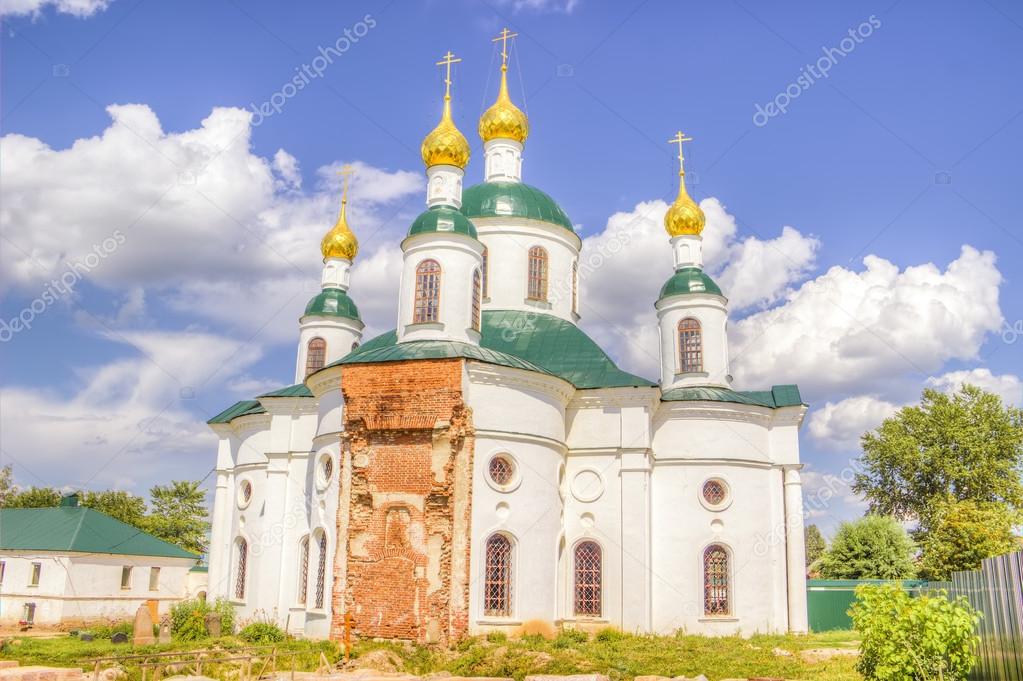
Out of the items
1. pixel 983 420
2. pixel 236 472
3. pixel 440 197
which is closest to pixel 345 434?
pixel 440 197

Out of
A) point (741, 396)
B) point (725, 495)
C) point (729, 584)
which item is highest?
point (741, 396)

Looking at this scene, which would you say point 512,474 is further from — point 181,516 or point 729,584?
point 181,516

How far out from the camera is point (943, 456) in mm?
35375

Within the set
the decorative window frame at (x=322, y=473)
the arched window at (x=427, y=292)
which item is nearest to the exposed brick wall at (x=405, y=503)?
the decorative window frame at (x=322, y=473)

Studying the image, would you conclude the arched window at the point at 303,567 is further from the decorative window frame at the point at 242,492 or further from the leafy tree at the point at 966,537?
the leafy tree at the point at 966,537

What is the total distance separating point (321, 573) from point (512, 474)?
5208 millimetres

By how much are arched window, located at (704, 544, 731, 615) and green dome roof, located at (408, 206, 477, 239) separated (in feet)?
36.0

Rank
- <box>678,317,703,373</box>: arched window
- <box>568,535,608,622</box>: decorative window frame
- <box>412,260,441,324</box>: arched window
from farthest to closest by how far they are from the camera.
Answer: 1. <box>678,317,703,373</box>: arched window
2. <box>568,535,608,622</box>: decorative window frame
3. <box>412,260,441,324</box>: arched window

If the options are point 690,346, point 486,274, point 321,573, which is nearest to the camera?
point 321,573

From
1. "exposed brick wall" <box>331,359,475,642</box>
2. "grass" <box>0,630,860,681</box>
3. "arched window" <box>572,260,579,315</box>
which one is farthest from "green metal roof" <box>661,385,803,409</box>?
"exposed brick wall" <box>331,359,475,642</box>

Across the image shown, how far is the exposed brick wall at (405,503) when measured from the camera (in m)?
17.1

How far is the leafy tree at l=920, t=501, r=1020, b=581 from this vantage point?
97.5ft

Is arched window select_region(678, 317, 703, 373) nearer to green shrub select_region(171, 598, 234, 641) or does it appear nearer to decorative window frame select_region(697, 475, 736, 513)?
decorative window frame select_region(697, 475, 736, 513)

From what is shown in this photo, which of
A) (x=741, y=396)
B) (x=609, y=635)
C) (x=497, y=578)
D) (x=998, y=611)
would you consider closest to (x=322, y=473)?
(x=497, y=578)
